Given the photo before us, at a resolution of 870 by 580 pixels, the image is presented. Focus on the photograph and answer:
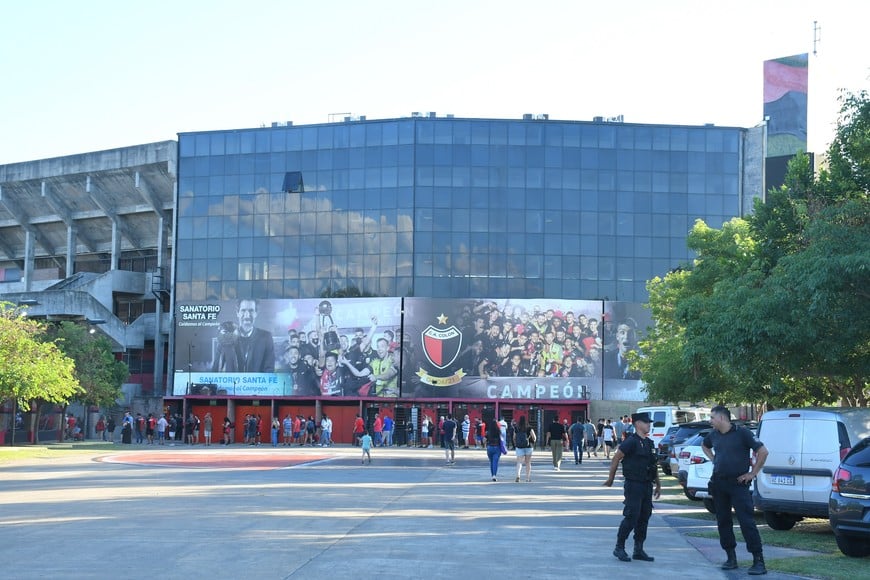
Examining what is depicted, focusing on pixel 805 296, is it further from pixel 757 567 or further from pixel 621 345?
pixel 621 345

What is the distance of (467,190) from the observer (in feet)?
216

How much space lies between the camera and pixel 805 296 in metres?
18.6

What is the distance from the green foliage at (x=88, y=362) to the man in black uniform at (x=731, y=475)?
45.3 metres

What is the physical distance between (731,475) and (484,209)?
54510 millimetres

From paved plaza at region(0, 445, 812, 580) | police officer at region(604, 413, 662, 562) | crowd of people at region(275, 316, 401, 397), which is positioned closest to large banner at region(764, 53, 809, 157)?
crowd of people at region(275, 316, 401, 397)

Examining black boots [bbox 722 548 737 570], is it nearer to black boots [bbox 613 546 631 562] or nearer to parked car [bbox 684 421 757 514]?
black boots [bbox 613 546 631 562]

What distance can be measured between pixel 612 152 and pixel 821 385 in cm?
4044

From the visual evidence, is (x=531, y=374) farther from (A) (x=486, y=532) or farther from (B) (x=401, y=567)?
(B) (x=401, y=567)

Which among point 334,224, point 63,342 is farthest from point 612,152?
point 63,342

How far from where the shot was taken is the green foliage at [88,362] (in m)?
54.0

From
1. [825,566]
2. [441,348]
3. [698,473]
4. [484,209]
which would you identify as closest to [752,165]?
[484,209]

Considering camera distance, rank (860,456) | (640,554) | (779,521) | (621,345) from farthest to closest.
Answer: (621,345)
(779,521)
(860,456)
(640,554)

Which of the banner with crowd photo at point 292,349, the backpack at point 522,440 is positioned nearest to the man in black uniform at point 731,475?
the backpack at point 522,440

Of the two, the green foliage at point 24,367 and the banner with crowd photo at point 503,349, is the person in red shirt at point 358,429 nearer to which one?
the banner with crowd photo at point 503,349
